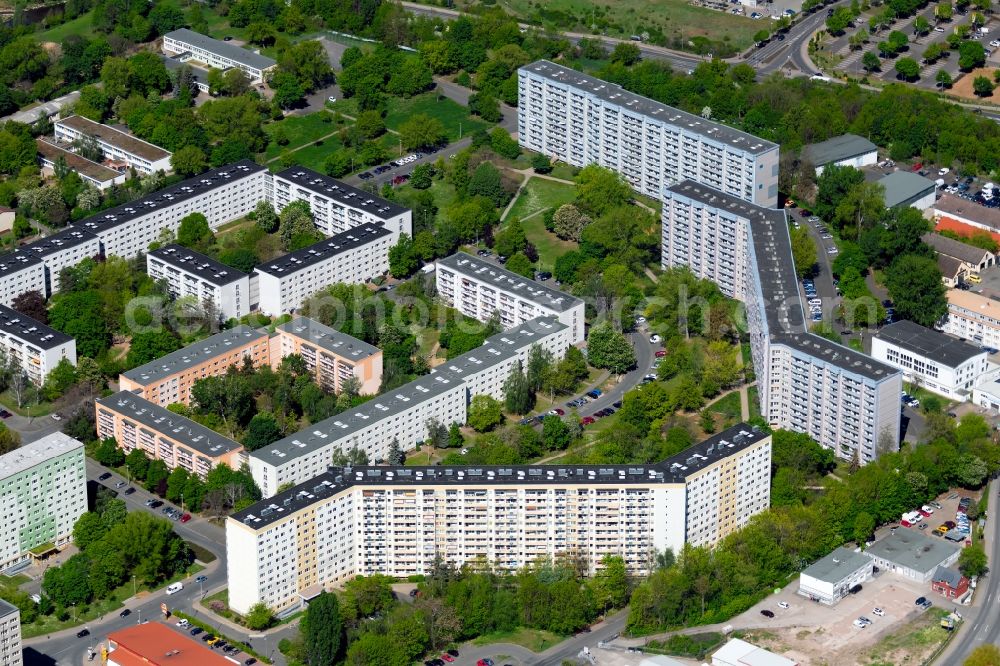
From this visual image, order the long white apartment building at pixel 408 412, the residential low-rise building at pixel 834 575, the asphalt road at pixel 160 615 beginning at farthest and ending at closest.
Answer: the long white apartment building at pixel 408 412 < the residential low-rise building at pixel 834 575 < the asphalt road at pixel 160 615

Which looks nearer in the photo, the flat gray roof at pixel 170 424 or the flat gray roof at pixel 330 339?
the flat gray roof at pixel 170 424

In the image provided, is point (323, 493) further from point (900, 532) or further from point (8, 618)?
point (900, 532)

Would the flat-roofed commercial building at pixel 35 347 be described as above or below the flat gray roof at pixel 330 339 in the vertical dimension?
below

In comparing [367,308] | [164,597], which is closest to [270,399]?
[367,308]

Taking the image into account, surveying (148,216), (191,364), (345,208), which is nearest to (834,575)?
(191,364)

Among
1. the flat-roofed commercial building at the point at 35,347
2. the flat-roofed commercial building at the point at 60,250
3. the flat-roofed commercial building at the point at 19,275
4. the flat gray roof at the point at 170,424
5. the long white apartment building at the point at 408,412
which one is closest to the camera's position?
the long white apartment building at the point at 408,412

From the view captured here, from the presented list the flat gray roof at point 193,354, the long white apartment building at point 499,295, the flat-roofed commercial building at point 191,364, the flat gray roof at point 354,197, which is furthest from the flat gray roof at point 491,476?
the flat gray roof at point 354,197

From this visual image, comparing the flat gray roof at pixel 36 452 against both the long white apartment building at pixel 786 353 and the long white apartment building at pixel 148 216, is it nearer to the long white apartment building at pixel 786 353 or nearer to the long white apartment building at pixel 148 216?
the long white apartment building at pixel 148 216
